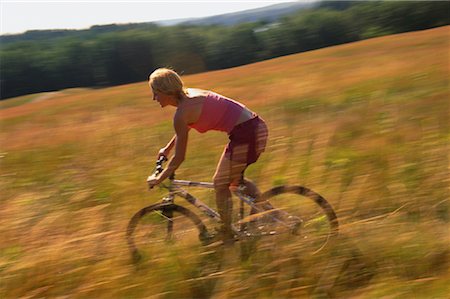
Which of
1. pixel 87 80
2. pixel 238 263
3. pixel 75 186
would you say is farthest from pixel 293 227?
pixel 87 80

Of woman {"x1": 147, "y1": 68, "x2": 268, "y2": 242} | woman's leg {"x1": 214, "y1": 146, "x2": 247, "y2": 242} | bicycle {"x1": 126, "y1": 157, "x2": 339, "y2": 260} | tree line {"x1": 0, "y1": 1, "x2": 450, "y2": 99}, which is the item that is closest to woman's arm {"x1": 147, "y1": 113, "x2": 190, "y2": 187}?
woman {"x1": 147, "y1": 68, "x2": 268, "y2": 242}

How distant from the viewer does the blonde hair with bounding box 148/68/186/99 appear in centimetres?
357

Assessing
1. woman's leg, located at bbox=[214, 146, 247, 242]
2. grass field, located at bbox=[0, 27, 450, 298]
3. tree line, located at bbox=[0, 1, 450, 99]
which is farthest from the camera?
tree line, located at bbox=[0, 1, 450, 99]

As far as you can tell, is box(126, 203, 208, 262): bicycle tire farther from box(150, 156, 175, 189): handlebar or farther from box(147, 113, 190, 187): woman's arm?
box(147, 113, 190, 187): woman's arm

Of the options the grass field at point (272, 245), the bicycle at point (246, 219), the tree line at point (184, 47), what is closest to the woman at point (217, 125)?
the bicycle at point (246, 219)

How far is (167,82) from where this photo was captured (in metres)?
3.58

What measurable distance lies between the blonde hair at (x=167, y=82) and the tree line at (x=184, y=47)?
43761 mm

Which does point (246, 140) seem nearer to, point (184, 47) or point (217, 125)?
point (217, 125)

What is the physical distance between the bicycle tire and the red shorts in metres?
0.63

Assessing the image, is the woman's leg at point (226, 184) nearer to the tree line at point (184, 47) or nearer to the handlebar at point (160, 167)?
the handlebar at point (160, 167)

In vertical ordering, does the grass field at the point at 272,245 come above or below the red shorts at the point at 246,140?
below

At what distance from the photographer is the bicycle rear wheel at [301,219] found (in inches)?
138

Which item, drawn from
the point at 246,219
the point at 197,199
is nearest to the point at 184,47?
the point at 197,199

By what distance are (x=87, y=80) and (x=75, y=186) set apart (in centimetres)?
4802
